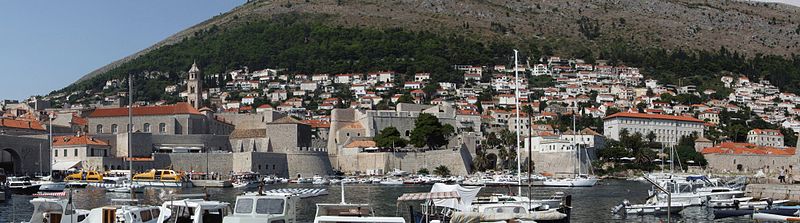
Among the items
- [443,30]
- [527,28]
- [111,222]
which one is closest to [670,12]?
[527,28]

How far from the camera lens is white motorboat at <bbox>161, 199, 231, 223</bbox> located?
669 inches

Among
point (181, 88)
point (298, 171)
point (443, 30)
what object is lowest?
point (298, 171)

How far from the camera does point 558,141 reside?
6525cm

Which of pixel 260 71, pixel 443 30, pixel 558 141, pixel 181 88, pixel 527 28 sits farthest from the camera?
pixel 527 28

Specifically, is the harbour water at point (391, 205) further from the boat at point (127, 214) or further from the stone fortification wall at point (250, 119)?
the stone fortification wall at point (250, 119)

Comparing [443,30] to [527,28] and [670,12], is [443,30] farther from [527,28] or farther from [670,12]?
[670,12]

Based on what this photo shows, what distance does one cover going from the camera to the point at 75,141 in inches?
2179

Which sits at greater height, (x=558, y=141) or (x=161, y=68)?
(x=161, y=68)

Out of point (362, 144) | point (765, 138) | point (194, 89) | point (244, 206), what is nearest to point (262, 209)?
point (244, 206)

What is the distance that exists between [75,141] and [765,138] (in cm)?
6289

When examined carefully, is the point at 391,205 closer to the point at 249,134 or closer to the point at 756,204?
the point at 756,204

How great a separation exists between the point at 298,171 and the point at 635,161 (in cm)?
2625

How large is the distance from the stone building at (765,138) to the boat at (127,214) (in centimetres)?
7842

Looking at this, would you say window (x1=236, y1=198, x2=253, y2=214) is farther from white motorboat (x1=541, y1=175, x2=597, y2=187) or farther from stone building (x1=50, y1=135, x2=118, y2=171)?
stone building (x1=50, y1=135, x2=118, y2=171)
